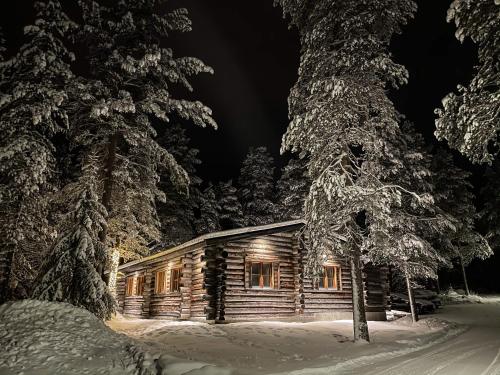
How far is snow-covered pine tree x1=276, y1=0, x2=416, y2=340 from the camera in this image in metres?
12.8

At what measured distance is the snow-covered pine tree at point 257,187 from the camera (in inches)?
1642

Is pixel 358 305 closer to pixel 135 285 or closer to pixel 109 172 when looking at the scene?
pixel 109 172

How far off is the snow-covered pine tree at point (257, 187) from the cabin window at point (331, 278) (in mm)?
18756

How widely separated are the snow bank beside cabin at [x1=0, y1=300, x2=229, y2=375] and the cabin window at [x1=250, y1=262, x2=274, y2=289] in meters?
10.2

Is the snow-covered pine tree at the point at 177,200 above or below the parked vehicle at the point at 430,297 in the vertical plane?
above

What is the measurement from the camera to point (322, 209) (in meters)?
13.4

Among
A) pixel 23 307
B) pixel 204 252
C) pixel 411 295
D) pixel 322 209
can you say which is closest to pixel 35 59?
pixel 23 307

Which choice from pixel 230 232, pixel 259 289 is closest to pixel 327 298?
pixel 259 289

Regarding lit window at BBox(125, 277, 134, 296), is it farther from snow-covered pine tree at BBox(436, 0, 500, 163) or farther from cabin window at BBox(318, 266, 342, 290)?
snow-covered pine tree at BBox(436, 0, 500, 163)

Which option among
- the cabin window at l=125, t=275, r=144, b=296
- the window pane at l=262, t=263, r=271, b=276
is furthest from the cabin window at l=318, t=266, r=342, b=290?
the cabin window at l=125, t=275, r=144, b=296

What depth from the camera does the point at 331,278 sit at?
21.9m

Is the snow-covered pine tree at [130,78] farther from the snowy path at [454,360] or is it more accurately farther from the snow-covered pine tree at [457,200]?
the snow-covered pine tree at [457,200]

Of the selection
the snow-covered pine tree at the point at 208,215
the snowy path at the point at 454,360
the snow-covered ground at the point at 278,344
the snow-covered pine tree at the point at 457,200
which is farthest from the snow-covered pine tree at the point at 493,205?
the snow-covered pine tree at the point at 208,215

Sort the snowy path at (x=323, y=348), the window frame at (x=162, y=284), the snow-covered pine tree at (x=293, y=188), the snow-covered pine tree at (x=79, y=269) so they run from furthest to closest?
1. the snow-covered pine tree at (x=293, y=188)
2. the window frame at (x=162, y=284)
3. the snow-covered pine tree at (x=79, y=269)
4. the snowy path at (x=323, y=348)
